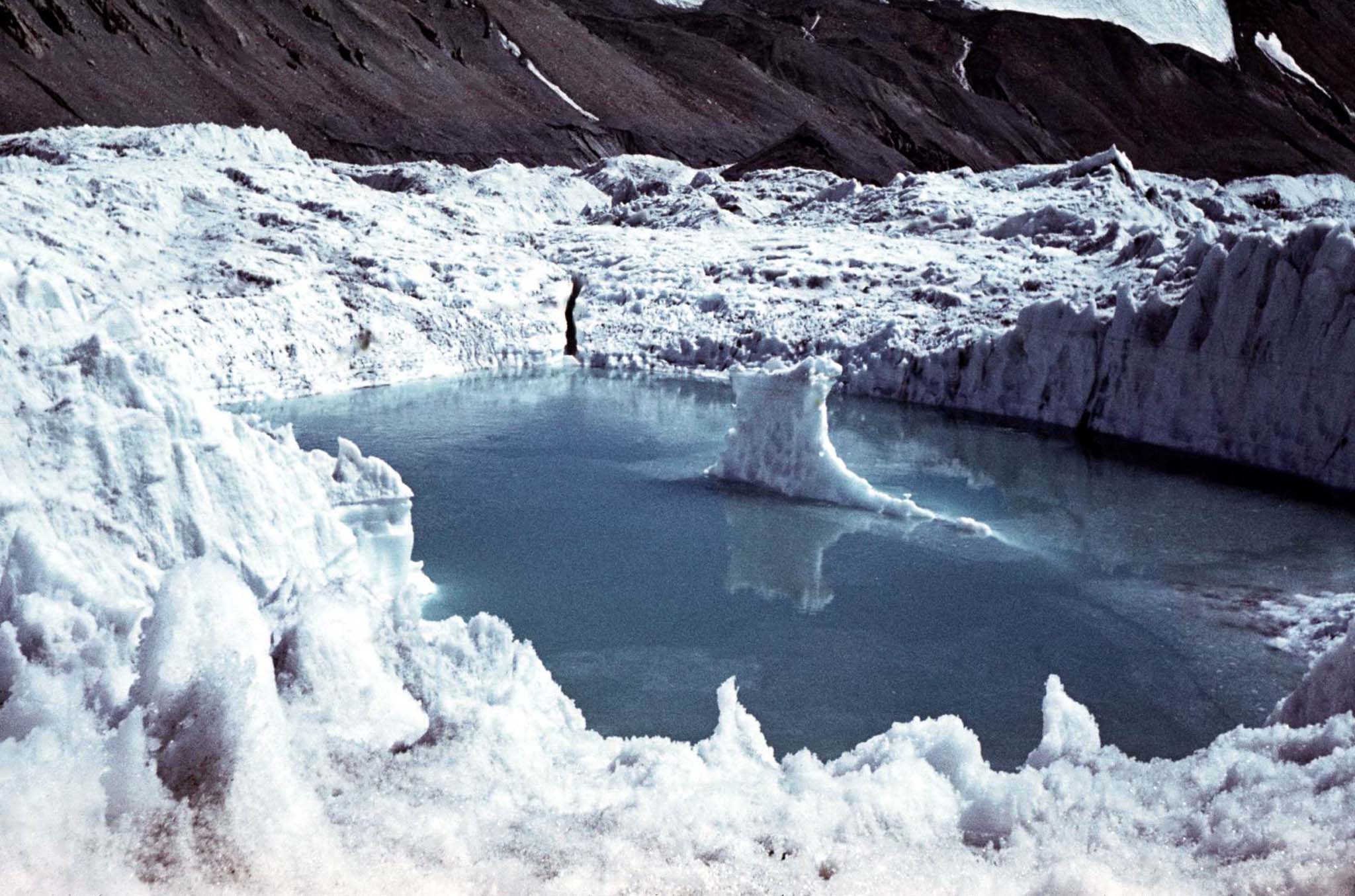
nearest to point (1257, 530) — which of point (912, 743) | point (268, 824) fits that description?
point (912, 743)

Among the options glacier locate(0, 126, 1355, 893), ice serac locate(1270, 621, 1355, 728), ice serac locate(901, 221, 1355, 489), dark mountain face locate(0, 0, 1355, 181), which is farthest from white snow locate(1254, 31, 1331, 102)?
ice serac locate(1270, 621, 1355, 728)

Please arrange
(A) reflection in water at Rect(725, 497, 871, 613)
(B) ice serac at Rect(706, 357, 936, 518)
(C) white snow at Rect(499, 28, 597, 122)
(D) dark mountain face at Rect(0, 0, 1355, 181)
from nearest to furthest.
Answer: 1. (A) reflection in water at Rect(725, 497, 871, 613)
2. (B) ice serac at Rect(706, 357, 936, 518)
3. (D) dark mountain face at Rect(0, 0, 1355, 181)
4. (C) white snow at Rect(499, 28, 597, 122)

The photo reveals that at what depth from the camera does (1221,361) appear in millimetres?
13062

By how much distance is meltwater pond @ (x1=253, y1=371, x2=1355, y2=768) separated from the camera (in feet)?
23.5

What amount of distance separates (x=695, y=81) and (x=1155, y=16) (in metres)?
28.3

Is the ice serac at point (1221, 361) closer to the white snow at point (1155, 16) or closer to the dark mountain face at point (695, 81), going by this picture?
the dark mountain face at point (695, 81)

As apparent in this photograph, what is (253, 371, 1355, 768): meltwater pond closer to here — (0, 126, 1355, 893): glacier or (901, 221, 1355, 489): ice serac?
(901, 221, 1355, 489): ice serac

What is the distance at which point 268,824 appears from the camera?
2535 mm

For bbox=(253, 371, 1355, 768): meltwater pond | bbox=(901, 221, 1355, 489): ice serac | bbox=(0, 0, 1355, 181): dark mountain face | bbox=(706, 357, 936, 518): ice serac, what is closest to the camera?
bbox=(253, 371, 1355, 768): meltwater pond

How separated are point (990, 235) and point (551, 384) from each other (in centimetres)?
936

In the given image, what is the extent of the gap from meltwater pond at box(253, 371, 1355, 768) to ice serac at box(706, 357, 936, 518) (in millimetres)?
201

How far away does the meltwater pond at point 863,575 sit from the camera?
23.5ft

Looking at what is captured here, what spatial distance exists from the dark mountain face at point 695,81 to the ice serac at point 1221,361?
23.0 metres

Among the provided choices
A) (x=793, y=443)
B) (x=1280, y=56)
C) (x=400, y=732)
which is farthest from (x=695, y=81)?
(x=400, y=732)
